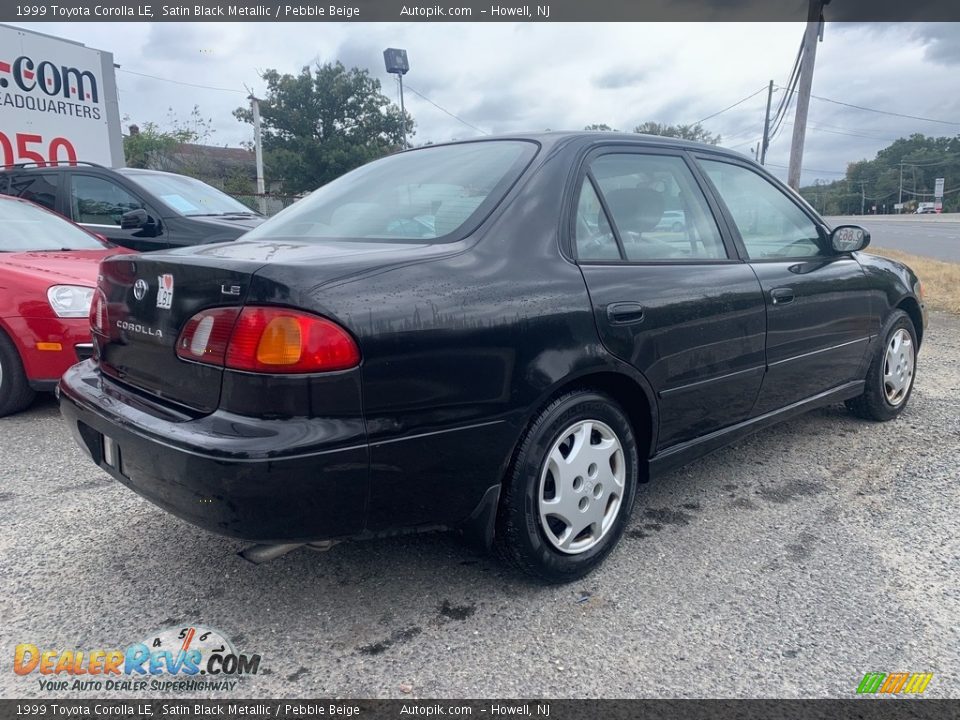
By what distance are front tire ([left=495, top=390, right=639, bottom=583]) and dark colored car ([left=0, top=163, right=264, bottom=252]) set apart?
459 centimetres

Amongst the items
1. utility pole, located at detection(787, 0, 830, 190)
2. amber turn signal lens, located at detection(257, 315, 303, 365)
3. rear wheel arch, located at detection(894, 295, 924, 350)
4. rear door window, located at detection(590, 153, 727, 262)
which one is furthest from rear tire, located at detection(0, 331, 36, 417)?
utility pole, located at detection(787, 0, 830, 190)

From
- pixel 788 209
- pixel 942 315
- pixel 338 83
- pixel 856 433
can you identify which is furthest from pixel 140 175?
pixel 338 83

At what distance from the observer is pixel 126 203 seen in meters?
6.45

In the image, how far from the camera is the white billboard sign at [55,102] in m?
9.59

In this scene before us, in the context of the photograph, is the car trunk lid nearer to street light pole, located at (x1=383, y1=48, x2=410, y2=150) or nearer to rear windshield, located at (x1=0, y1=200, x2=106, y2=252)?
rear windshield, located at (x1=0, y1=200, x2=106, y2=252)

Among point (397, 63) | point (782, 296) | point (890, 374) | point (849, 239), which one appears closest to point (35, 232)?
point (782, 296)

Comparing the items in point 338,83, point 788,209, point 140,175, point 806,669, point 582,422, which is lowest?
point 806,669

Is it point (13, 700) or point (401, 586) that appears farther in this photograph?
point (401, 586)

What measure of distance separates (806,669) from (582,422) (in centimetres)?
100

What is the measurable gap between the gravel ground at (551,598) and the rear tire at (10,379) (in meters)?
1.15

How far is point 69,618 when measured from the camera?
2.31 m

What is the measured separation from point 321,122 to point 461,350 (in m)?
36.7

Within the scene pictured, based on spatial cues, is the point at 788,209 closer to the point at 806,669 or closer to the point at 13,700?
the point at 806,669

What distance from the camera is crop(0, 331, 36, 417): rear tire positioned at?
426 centimetres
